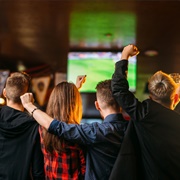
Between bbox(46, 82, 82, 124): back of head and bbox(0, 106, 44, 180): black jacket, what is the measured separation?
19 cm

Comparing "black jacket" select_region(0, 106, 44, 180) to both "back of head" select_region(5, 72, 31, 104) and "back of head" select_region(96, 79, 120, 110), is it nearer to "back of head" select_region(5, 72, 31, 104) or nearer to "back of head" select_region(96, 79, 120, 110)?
"back of head" select_region(5, 72, 31, 104)

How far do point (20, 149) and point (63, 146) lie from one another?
31 cm

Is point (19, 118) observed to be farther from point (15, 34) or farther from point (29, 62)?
point (29, 62)

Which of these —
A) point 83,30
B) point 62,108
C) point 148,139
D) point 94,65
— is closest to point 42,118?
point 62,108

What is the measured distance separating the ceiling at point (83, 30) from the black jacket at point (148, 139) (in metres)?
1.59

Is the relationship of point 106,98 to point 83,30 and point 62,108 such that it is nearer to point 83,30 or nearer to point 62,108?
point 62,108

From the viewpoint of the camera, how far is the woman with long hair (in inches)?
70.1

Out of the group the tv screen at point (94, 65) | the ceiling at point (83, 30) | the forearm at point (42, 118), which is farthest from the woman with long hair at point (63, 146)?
the tv screen at point (94, 65)

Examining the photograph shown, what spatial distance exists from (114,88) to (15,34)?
9.66 ft

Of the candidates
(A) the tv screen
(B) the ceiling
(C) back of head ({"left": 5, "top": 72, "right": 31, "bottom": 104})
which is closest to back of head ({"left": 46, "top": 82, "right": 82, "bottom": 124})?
(C) back of head ({"left": 5, "top": 72, "right": 31, "bottom": 104})

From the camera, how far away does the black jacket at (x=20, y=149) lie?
1896 millimetres

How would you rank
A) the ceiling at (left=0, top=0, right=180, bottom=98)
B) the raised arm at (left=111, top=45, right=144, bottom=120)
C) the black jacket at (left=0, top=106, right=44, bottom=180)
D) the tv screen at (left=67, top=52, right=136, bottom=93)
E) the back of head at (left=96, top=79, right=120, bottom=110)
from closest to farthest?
1. the raised arm at (left=111, top=45, right=144, bottom=120)
2. the back of head at (left=96, top=79, right=120, bottom=110)
3. the black jacket at (left=0, top=106, right=44, bottom=180)
4. the ceiling at (left=0, top=0, right=180, bottom=98)
5. the tv screen at (left=67, top=52, right=136, bottom=93)

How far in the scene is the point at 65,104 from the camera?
5.95 feet

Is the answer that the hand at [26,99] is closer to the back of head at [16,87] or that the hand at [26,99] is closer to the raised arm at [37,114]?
the raised arm at [37,114]
